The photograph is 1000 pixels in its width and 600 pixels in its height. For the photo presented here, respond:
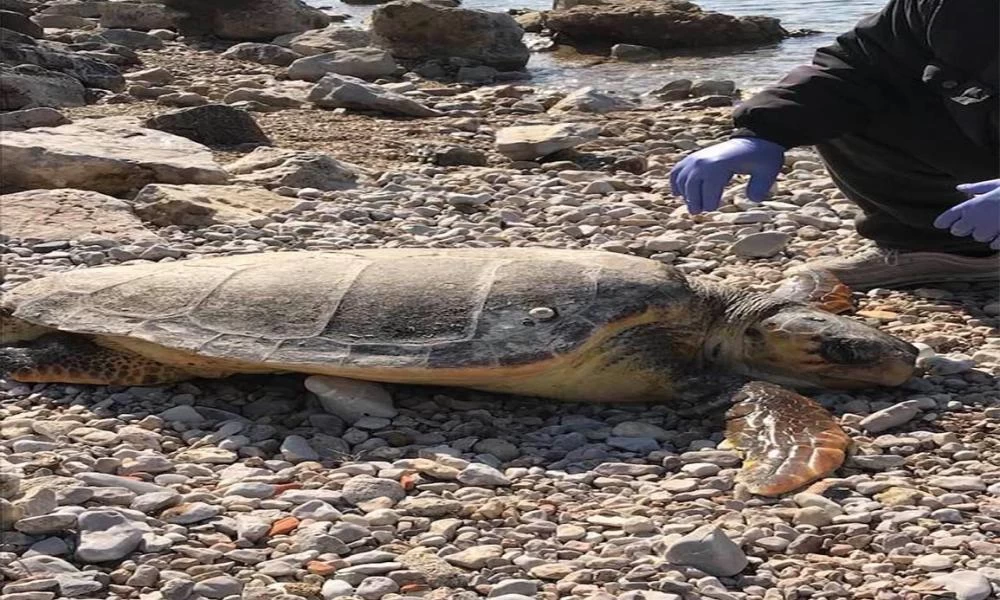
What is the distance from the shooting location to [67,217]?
649 cm

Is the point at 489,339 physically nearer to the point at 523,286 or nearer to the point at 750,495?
the point at 523,286

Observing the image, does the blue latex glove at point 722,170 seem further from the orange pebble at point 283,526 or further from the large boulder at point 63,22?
the large boulder at point 63,22

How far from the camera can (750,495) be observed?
11.8 feet

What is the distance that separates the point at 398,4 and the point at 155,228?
9.32 meters

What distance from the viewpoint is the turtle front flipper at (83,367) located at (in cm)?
445

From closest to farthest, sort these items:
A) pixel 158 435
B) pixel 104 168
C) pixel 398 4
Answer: pixel 158 435 < pixel 104 168 < pixel 398 4

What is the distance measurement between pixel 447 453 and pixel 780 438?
95cm

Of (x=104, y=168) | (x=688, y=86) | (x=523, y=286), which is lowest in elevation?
(x=688, y=86)

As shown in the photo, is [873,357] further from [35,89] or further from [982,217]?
[35,89]

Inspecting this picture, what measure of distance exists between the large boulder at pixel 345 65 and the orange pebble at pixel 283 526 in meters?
10.1

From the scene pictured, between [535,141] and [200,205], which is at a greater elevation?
[200,205]

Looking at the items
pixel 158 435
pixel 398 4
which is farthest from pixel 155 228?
pixel 398 4

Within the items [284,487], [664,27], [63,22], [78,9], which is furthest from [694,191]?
[78,9]

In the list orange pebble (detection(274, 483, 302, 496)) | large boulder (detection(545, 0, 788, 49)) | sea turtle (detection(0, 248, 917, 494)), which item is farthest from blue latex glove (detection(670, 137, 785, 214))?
large boulder (detection(545, 0, 788, 49))
